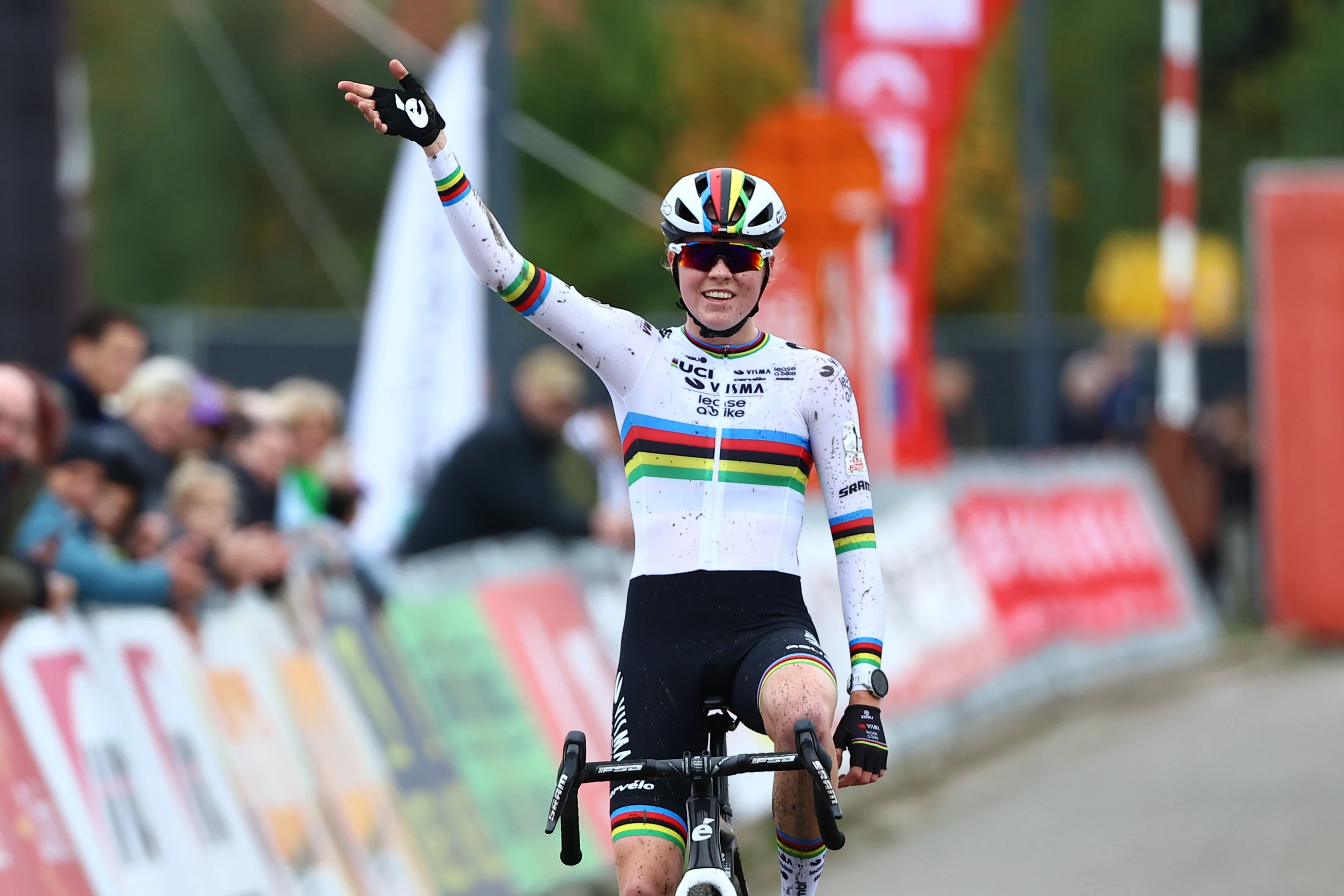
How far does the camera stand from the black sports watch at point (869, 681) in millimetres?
6035

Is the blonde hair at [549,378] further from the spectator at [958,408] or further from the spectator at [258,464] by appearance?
the spectator at [958,408]

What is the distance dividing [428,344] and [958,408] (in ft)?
46.1

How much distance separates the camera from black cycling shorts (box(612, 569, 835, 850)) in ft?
19.7

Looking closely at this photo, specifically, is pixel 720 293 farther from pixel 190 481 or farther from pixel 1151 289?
pixel 1151 289

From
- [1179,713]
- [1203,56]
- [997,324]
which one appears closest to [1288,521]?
[1179,713]

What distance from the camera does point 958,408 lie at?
27094 mm

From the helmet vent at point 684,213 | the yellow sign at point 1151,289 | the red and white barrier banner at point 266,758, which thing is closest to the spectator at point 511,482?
the red and white barrier banner at point 266,758

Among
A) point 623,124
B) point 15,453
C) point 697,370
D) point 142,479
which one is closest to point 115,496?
point 142,479

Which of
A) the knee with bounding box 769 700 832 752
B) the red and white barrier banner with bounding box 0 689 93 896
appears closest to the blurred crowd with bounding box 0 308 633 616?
the red and white barrier banner with bounding box 0 689 93 896

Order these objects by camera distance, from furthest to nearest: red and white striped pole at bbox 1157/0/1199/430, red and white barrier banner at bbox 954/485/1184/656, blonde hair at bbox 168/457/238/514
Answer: red and white striped pole at bbox 1157/0/1199/430
red and white barrier banner at bbox 954/485/1184/656
blonde hair at bbox 168/457/238/514

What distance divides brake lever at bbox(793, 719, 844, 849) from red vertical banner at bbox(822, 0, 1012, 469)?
12.3m

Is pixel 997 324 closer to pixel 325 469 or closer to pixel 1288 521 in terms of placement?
pixel 1288 521

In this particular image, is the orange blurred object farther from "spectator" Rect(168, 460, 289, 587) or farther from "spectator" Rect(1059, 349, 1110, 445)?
"spectator" Rect(1059, 349, 1110, 445)

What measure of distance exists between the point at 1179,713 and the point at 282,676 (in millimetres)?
9323
